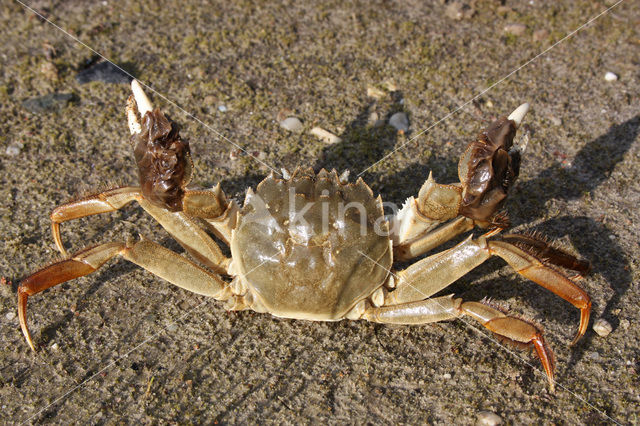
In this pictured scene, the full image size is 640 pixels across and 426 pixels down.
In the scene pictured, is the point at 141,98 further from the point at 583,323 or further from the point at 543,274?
the point at 583,323

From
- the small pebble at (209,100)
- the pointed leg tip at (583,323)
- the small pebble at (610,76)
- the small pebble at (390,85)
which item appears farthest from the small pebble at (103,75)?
the small pebble at (610,76)

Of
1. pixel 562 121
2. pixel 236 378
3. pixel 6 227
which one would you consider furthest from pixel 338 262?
pixel 562 121

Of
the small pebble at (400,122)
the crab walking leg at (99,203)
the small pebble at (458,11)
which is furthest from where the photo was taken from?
the small pebble at (458,11)

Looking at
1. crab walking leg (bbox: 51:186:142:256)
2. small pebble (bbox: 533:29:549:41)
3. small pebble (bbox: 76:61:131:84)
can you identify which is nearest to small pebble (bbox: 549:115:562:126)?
small pebble (bbox: 533:29:549:41)

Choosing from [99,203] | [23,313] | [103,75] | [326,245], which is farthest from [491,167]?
[103,75]

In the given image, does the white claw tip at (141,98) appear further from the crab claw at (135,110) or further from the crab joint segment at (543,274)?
the crab joint segment at (543,274)

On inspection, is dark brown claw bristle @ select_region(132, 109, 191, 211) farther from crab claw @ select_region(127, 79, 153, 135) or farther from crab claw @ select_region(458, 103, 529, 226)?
crab claw @ select_region(458, 103, 529, 226)

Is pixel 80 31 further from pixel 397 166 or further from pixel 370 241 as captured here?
pixel 370 241
